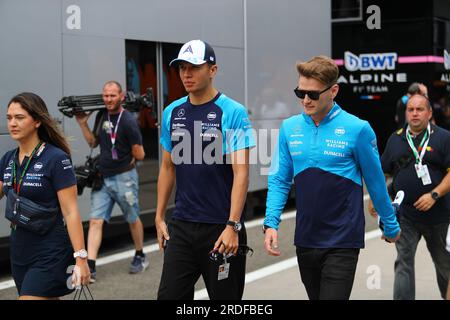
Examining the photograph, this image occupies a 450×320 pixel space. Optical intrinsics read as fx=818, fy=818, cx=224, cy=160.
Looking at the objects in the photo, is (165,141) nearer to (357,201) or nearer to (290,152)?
(290,152)

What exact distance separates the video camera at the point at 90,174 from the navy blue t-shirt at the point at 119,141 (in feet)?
0.20

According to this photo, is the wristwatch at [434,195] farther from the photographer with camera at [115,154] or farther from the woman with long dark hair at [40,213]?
the photographer with camera at [115,154]

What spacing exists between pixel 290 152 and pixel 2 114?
3.98m

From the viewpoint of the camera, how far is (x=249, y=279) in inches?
324

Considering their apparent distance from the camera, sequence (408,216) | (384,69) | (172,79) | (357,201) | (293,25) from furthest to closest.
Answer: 1. (384,69)
2. (293,25)
3. (172,79)
4. (408,216)
5. (357,201)

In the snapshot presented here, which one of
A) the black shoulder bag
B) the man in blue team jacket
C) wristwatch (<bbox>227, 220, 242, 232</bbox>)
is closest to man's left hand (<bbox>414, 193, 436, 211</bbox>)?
the man in blue team jacket

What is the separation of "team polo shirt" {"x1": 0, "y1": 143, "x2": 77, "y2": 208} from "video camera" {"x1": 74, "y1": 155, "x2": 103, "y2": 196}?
346 centimetres

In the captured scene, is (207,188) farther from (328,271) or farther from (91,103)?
(91,103)

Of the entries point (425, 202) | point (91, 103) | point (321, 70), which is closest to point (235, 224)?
point (321, 70)

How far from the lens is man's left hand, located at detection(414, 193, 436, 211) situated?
6.39 metres

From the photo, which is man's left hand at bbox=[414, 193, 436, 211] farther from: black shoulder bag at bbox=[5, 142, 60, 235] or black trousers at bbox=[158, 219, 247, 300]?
black shoulder bag at bbox=[5, 142, 60, 235]

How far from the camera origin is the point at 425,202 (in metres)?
6.41

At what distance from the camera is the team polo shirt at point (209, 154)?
16.1 ft

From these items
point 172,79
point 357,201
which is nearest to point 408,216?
point 357,201
